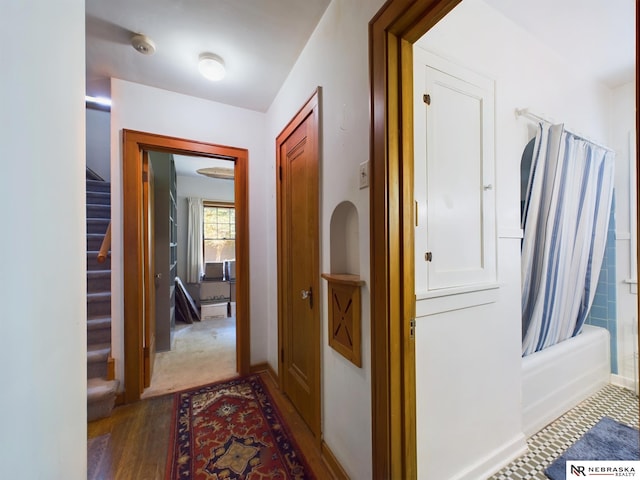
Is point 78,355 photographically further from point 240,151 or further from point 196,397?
point 240,151

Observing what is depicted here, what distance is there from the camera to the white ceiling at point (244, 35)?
1431 mm

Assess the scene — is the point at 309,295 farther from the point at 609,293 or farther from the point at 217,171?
the point at 217,171

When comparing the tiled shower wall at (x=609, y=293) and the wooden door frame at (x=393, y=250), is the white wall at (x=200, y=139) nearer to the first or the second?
the wooden door frame at (x=393, y=250)

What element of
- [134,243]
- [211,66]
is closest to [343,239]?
[211,66]

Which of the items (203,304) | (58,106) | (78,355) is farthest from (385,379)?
(203,304)

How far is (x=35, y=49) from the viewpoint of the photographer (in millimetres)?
542

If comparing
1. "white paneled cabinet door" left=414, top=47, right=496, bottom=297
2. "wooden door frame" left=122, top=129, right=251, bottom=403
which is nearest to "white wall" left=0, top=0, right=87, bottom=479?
"white paneled cabinet door" left=414, top=47, right=496, bottom=297

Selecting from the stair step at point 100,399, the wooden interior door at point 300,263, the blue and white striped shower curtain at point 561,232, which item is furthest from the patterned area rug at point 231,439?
the blue and white striped shower curtain at point 561,232

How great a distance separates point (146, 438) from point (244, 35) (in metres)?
2.73

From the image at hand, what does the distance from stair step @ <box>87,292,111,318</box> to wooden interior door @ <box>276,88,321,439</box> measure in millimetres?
1648

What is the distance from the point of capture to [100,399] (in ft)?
6.00

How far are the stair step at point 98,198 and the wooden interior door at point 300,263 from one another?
A: 268 cm

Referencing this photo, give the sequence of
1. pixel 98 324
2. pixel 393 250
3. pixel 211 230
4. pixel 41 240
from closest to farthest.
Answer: pixel 41 240, pixel 393 250, pixel 98 324, pixel 211 230

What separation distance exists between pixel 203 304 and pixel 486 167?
4.73 meters
